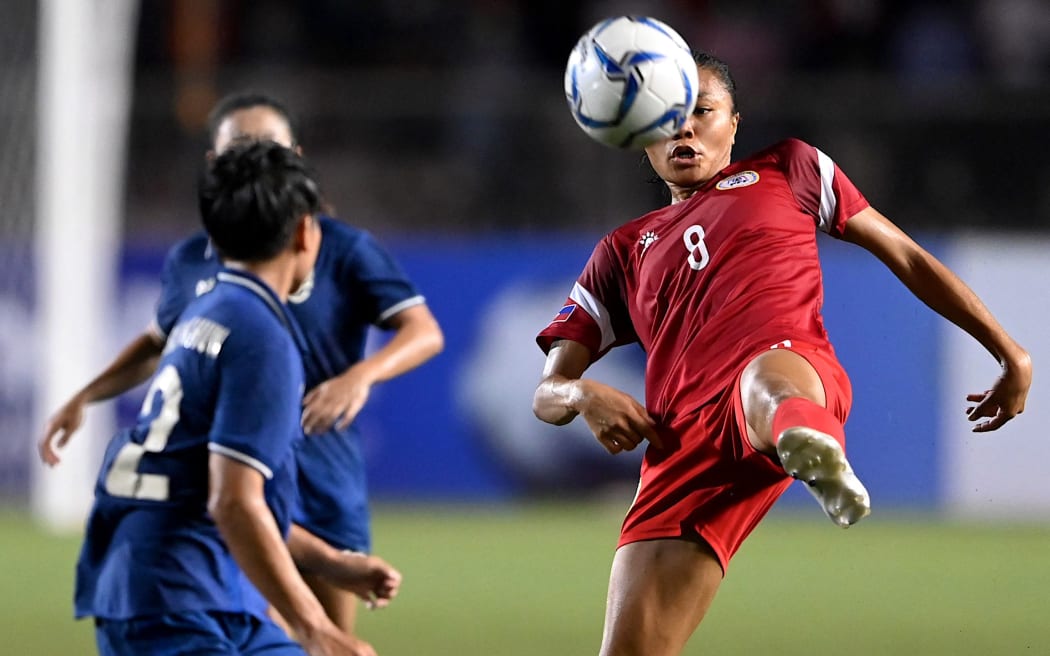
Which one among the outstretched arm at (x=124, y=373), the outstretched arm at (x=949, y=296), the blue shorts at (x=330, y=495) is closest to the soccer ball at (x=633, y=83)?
the outstretched arm at (x=949, y=296)

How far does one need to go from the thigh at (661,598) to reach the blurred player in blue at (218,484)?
1.04m

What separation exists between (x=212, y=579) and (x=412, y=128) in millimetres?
10455

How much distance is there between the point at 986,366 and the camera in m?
12.2

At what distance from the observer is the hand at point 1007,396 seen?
4.70 metres

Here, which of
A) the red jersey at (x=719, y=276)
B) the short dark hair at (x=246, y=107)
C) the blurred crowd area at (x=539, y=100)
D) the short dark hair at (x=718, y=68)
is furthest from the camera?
the blurred crowd area at (x=539, y=100)

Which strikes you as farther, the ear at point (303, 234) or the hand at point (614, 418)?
the hand at point (614, 418)

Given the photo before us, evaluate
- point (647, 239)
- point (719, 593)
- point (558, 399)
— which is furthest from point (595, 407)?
point (719, 593)

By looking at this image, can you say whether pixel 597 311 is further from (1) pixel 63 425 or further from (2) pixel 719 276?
(1) pixel 63 425

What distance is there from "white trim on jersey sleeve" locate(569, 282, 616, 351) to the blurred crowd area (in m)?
7.71

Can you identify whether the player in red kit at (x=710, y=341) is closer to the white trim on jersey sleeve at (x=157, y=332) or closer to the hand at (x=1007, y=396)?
the hand at (x=1007, y=396)

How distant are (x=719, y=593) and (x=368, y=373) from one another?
434cm

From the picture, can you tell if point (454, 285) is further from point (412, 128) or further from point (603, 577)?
point (603, 577)

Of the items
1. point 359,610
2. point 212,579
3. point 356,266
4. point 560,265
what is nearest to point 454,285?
point 560,265

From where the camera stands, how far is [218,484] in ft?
11.9
